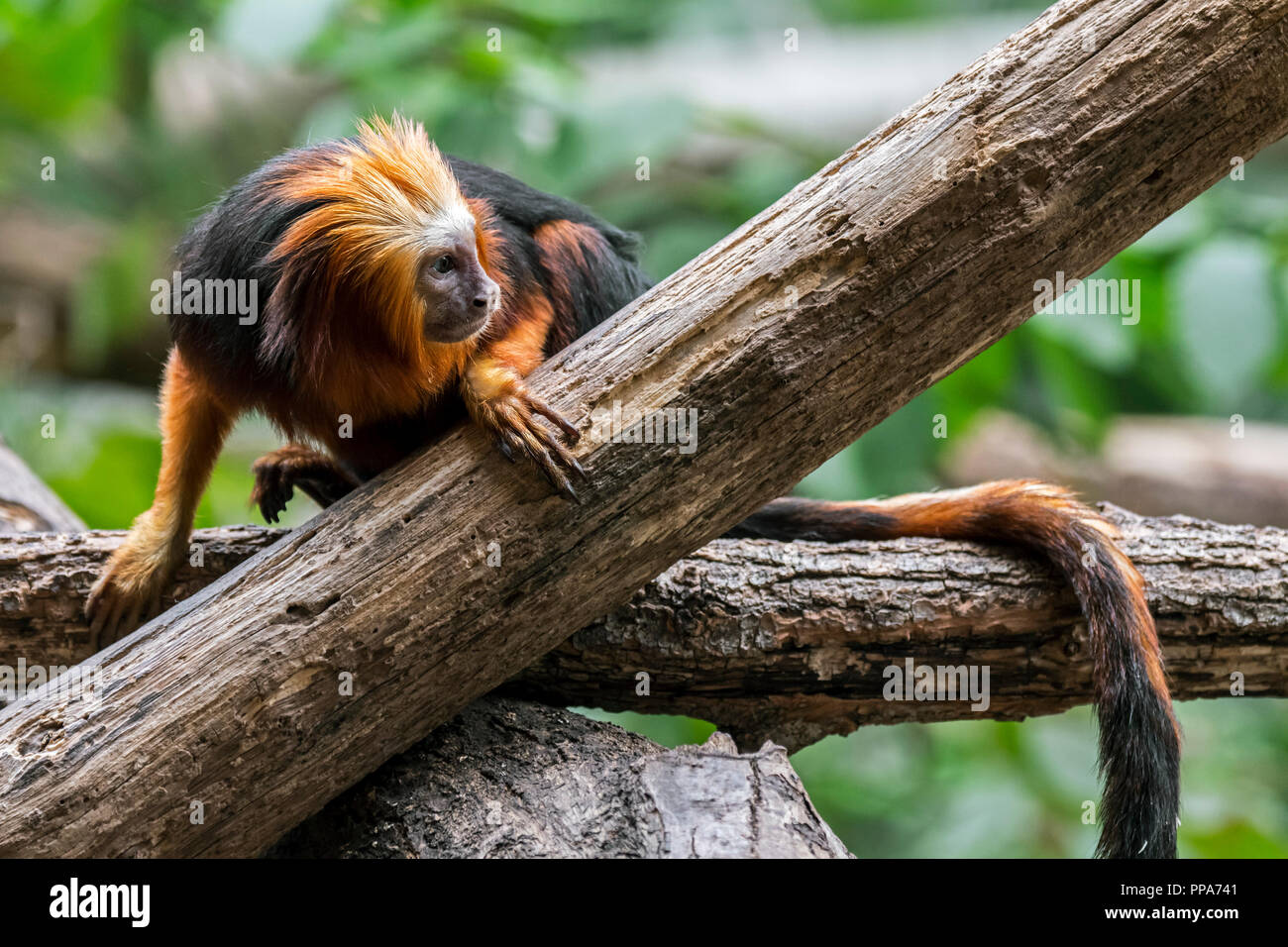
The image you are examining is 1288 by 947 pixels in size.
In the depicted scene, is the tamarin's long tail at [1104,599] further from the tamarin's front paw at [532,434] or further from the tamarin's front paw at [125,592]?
the tamarin's front paw at [125,592]

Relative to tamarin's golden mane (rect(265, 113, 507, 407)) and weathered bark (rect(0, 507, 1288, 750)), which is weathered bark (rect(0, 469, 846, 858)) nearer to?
weathered bark (rect(0, 507, 1288, 750))

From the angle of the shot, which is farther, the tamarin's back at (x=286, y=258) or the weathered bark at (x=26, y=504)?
the weathered bark at (x=26, y=504)

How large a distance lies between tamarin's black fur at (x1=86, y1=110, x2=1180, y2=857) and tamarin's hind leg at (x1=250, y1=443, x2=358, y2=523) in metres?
0.12

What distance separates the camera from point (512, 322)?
2334mm

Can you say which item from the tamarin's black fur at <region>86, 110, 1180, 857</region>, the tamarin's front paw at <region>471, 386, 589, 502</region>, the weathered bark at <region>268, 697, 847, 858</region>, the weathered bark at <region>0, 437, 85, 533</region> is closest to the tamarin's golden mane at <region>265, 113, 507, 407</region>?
the tamarin's black fur at <region>86, 110, 1180, 857</region>

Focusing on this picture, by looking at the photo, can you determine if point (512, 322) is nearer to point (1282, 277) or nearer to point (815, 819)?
point (815, 819)

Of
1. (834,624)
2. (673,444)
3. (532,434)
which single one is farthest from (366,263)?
(834,624)

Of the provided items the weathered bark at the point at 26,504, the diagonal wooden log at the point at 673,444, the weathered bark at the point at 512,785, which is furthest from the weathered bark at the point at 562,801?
the weathered bark at the point at 26,504

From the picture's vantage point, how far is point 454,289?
2.08 meters

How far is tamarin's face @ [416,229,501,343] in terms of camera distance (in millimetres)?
2082

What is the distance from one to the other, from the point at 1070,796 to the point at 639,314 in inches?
138

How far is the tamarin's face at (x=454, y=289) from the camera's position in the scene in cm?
208

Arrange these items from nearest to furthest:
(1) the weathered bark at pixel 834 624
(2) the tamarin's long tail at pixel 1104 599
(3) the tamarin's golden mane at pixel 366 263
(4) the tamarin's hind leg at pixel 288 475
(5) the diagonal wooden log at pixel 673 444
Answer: (5) the diagonal wooden log at pixel 673 444 < (3) the tamarin's golden mane at pixel 366 263 < (2) the tamarin's long tail at pixel 1104 599 < (1) the weathered bark at pixel 834 624 < (4) the tamarin's hind leg at pixel 288 475

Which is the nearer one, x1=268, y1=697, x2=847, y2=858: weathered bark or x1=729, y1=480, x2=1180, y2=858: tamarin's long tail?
x1=268, y1=697, x2=847, y2=858: weathered bark
